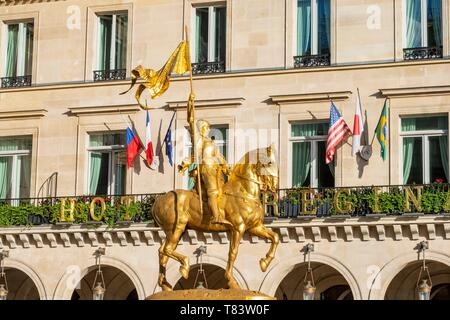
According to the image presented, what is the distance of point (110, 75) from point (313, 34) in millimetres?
6944

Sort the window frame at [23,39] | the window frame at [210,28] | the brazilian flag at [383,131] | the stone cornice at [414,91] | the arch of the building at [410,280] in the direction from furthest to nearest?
the window frame at [23,39] < the window frame at [210,28] < the arch of the building at [410,280] < the brazilian flag at [383,131] < the stone cornice at [414,91]

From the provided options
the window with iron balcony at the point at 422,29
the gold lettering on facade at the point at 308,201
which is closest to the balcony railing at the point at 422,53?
the window with iron balcony at the point at 422,29

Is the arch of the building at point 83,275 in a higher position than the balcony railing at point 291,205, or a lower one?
lower

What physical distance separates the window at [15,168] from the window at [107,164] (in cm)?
236

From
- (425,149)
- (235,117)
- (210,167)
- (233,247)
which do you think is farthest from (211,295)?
(235,117)

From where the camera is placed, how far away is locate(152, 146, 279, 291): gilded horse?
25875mm

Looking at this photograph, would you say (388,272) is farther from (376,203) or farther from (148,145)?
(148,145)

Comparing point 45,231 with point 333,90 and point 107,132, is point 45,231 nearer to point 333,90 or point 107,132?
point 107,132

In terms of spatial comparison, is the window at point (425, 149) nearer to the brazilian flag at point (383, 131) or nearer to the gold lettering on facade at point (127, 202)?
the brazilian flag at point (383, 131)

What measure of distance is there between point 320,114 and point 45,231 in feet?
30.6

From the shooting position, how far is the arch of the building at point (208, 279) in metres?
40.8

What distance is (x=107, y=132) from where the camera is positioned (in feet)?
137

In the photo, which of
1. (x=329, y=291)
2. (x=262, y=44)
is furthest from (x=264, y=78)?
(x=329, y=291)

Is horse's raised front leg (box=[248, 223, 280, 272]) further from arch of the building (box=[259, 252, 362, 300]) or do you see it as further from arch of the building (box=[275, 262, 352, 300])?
arch of the building (box=[275, 262, 352, 300])
